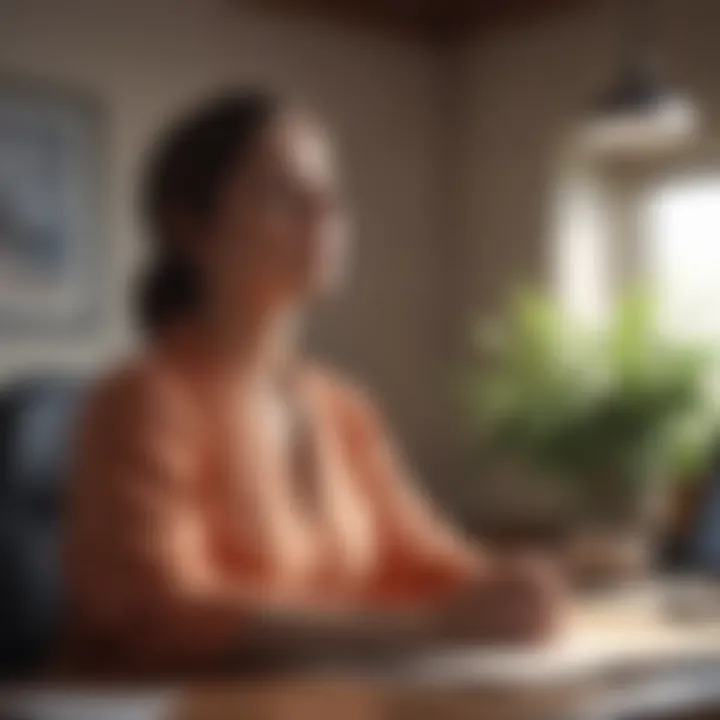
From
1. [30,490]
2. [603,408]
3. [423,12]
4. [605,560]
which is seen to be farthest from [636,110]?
[423,12]

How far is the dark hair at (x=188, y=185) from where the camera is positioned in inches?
27.8

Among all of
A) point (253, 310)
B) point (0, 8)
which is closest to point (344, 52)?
point (0, 8)

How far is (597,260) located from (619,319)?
38 centimetres

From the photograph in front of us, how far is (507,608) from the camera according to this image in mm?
720

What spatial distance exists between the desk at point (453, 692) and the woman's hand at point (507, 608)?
1 cm

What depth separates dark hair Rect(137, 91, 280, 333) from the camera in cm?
71

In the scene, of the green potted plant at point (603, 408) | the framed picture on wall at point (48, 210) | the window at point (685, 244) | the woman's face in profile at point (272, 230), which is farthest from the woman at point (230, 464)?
the window at point (685, 244)

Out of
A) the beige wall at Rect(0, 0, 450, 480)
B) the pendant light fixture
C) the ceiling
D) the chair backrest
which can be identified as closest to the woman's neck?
the chair backrest

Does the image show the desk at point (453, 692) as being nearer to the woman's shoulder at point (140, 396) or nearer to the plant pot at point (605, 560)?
the woman's shoulder at point (140, 396)

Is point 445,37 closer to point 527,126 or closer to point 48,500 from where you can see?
point 527,126

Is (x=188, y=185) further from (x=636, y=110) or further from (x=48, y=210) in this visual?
(x=48, y=210)

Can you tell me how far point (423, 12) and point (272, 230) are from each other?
1.78m

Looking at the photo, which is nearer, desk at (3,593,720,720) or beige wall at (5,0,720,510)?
desk at (3,593,720,720)

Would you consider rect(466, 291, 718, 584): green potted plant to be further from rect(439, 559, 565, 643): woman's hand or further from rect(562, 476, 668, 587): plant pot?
rect(439, 559, 565, 643): woman's hand
